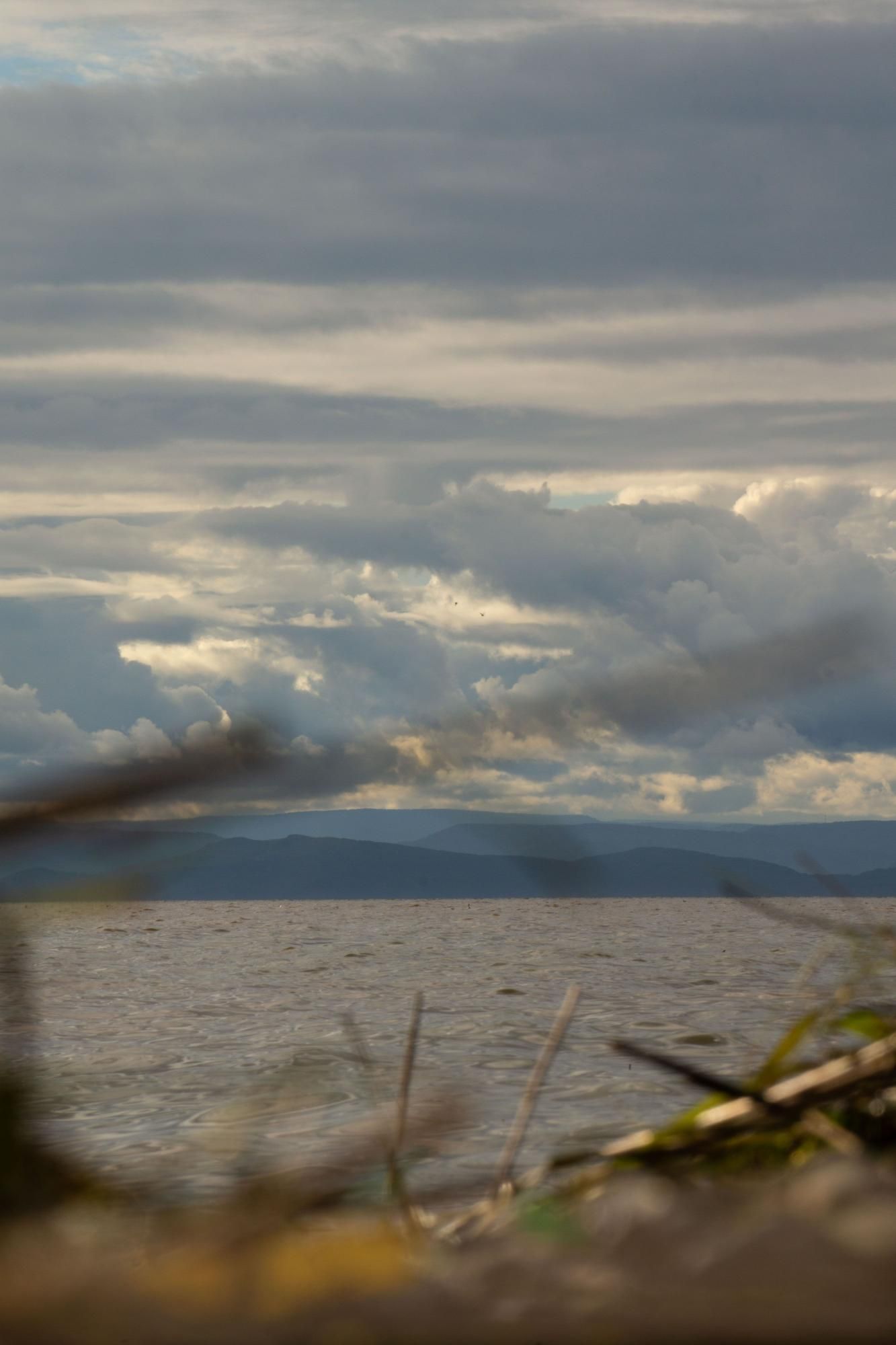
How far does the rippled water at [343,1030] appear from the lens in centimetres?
559

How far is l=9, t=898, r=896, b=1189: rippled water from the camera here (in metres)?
5.59

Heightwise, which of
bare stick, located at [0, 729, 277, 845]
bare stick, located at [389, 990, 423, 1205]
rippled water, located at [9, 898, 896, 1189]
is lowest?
rippled water, located at [9, 898, 896, 1189]

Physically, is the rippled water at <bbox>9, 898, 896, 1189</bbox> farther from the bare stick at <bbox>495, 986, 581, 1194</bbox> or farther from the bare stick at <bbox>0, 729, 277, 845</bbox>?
the bare stick at <bbox>495, 986, 581, 1194</bbox>

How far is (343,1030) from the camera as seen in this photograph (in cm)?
1823

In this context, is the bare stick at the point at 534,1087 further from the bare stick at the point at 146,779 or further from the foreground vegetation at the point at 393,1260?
the bare stick at the point at 146,779

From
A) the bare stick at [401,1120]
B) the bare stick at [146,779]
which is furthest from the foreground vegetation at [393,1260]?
the bare stick at [401,1120]

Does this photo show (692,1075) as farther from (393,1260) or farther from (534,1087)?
(393,1260)

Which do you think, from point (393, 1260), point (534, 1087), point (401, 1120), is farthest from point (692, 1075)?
point (393, 1260)

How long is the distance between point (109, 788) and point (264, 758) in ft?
0.56

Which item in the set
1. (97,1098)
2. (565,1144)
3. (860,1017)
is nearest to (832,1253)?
(860,1017)

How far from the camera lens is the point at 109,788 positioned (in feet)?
3.38

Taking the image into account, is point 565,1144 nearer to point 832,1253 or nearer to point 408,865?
point 408,865

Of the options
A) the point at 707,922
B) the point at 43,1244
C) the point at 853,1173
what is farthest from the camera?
the point at 707,922

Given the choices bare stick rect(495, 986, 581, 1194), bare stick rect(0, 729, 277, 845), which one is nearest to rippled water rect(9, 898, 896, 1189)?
bare stick rect(0, 729, 277, 845)
